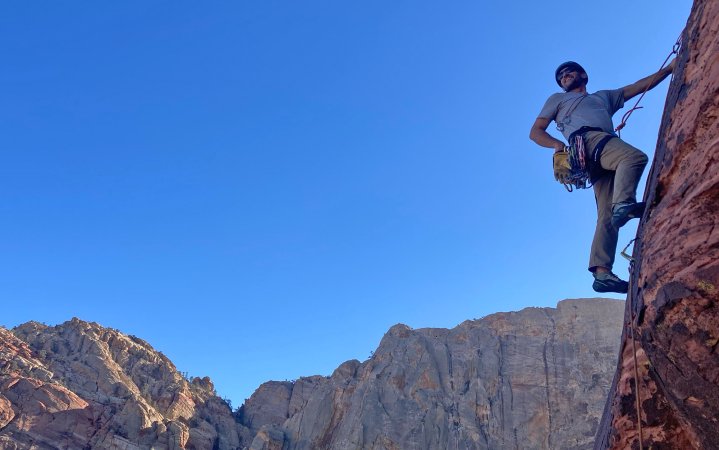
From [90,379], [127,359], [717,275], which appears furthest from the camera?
[127,359]

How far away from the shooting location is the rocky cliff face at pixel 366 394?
135 ft

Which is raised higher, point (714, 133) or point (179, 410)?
point (179, 410)

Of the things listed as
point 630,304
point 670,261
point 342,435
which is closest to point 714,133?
point 670,261

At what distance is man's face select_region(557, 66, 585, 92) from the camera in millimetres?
5699

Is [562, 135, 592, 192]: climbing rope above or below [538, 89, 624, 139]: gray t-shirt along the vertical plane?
below

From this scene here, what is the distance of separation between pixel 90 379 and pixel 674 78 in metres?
52.4

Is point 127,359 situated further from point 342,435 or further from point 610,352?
point 610,352

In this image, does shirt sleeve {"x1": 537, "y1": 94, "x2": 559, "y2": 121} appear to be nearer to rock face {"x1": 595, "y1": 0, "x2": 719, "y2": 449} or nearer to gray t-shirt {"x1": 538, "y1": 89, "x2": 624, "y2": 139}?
gray t-shirt {"x1": 538, "y1": 89, "x2": 624, "y2": 139}

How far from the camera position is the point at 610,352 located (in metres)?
45.5

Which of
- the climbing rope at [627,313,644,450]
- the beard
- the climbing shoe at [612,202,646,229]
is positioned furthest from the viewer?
the beard

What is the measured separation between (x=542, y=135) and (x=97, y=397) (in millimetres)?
47787

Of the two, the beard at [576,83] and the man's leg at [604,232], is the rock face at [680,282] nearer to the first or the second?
the man's leg at [604,232]

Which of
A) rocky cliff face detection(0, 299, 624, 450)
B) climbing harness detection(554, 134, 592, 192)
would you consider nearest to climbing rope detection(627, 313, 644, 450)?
climbing harness detection(554, 134, 592, 192)

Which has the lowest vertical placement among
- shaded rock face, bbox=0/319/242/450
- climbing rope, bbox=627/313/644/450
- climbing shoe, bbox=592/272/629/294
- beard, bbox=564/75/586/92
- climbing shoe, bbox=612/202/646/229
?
climbing rope, bbox=627/313/644/450
